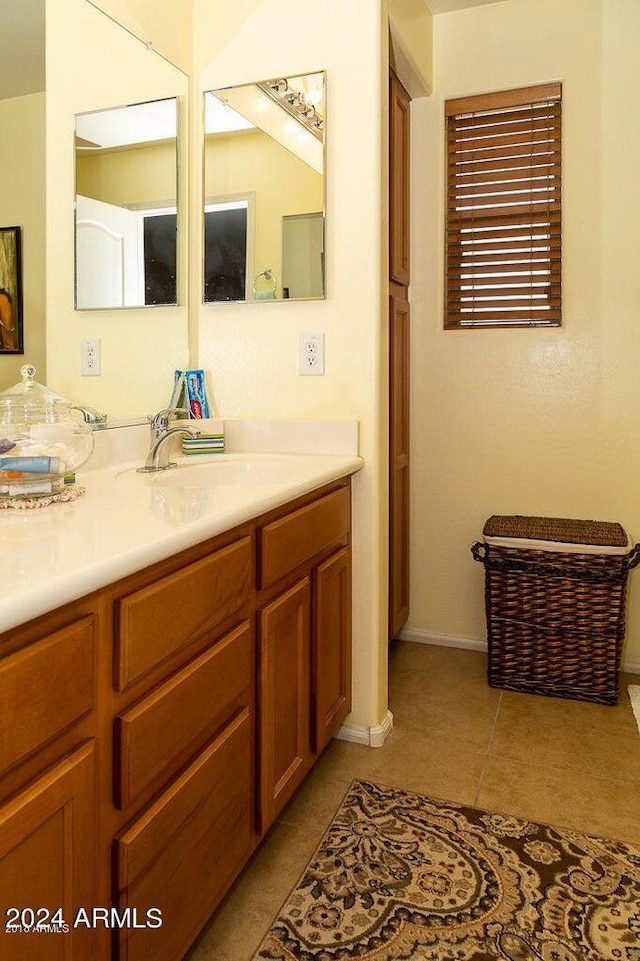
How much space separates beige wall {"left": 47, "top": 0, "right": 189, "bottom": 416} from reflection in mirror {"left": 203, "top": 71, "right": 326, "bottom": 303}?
0.37 ft

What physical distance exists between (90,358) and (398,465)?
1320 mm

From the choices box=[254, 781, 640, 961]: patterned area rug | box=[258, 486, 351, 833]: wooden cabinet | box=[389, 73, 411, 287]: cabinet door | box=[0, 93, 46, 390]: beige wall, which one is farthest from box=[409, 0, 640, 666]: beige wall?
box=[0, 93, 46, 390]: beige wall

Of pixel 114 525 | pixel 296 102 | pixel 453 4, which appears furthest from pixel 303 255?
pixel 453 4

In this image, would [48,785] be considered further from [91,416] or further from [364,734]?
[364,734]

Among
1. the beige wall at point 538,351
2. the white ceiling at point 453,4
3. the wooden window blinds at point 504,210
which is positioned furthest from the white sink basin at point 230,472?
the white ceiling at point 453,4

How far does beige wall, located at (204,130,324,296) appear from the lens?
6.81 feet

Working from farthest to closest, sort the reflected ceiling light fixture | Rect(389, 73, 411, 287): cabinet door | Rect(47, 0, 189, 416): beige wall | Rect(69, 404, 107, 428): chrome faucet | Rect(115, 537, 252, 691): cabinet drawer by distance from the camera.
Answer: Rect(389, 73, 411, 287): cabinet door
the reflected ceiling light fixture
Rect(69, 404, 107, 428): chrome faucet
Rect(47, 0, 189, 416): beige wall
Rect(115, 537, 252, 691): cabinet drawer

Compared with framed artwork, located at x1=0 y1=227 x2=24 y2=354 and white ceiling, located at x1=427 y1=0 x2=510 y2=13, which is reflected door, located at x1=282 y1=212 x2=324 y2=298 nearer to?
framed artwork, located at x1=0 y1=227 x2=24 y2=354

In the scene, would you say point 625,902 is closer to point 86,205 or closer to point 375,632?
point 375,632

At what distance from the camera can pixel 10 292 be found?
151 cm

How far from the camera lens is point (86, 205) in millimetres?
1809

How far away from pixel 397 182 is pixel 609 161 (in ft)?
2.62

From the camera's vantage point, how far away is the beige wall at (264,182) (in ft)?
6.81

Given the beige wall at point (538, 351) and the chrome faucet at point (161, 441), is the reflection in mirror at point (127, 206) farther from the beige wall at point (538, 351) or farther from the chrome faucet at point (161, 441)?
the beige wall at point (538, 351)
